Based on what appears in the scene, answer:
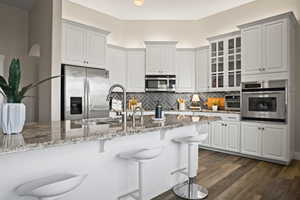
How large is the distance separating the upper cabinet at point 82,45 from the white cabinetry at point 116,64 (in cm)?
56

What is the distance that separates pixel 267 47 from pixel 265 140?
180 cm

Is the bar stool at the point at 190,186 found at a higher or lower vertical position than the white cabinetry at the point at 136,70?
lower

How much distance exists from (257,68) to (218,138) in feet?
5.65

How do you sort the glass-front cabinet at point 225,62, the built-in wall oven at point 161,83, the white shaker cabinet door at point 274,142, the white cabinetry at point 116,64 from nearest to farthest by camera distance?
the white shaker cabinet door at point 274,142 < the glass-front cabinet at point 225,62 < the white cabinetry at point 116,64 < the built-in wall oven at point 161,83

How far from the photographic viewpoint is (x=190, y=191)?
2508mm

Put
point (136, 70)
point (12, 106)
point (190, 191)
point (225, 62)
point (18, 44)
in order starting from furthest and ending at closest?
1. point (136, 70)
2. point (225, 62)
3. point (18, 44)
4. point (190, 191)
5. point (12, 106)

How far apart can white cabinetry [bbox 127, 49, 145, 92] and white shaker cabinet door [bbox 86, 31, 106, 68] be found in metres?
1.02

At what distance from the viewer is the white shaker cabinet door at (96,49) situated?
14.3 feet

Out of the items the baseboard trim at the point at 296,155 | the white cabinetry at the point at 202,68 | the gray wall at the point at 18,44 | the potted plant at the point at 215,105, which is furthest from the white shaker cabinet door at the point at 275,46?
the gray wall at the point at 18,44

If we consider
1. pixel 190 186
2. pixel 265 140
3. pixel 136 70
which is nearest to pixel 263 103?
pixel 265 140

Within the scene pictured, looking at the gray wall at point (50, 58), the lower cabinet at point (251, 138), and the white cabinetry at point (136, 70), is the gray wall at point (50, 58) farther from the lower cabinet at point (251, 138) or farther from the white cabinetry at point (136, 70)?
the lower cabinet at point (251, 138)

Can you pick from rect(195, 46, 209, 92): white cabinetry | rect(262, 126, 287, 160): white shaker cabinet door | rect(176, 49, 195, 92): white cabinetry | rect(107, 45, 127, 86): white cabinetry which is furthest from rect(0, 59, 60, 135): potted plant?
rect(195, 46, 209, 92): white cabinetry

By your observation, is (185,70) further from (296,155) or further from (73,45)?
(296,155)

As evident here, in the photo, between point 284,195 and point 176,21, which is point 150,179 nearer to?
point 284,195
